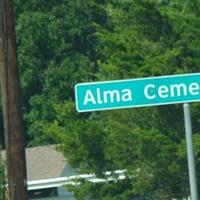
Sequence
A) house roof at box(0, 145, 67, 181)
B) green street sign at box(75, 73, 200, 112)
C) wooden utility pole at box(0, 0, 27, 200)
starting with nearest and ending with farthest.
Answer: green street sign at box(75, 73, 200, 112) < wooden utility pole at box(0, 0, 27, 200) < house roof at box(0, 145, 67, 181)

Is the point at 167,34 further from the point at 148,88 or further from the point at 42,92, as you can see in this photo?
the point at 42,92

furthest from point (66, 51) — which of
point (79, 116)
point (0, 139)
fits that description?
point (79, 116)

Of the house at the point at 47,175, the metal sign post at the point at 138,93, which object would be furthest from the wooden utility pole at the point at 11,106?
the house at the point at 47,175

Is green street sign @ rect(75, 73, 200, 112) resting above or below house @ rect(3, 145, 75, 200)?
above

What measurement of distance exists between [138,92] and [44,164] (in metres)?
23.6

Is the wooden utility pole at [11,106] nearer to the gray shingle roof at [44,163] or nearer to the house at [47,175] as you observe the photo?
the house at [47,175]

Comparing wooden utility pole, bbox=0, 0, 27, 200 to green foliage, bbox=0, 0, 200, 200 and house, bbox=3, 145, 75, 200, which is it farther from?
house, bbox=3, 145, 75, 200

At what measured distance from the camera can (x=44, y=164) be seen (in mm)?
31719

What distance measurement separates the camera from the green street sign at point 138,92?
834 centimetres

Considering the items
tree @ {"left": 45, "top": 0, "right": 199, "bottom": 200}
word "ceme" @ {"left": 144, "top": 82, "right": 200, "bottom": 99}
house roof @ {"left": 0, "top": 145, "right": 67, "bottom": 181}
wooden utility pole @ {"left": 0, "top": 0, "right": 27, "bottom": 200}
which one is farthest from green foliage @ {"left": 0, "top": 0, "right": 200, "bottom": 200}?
word "ceme" @ {"left": 144, "top": 82, "right": 200, "bottom": 99}

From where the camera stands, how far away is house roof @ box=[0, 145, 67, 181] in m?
30.9

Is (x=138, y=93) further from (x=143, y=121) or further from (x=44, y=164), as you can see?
(x=44, y=164)

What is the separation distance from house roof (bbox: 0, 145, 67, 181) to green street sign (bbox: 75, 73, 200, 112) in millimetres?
22161

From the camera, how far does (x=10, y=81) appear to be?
14.5 meters
